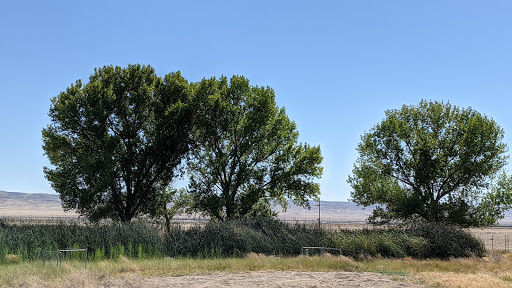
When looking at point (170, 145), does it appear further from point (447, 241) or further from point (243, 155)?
point (447, 241)

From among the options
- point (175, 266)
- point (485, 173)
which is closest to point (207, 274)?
point (175, 266)

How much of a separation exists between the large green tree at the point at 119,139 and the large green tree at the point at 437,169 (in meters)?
16.2

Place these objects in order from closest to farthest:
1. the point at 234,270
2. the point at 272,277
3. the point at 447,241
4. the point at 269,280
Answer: the point at 269,280 < the point at 272,277 < the point at 234,270 < the point at 447,241

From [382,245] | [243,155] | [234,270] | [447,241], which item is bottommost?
[234,270]

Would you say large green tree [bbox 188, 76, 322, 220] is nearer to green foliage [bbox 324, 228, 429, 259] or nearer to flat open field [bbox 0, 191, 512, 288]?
green foliage [bbox 324, 228, 429, 259]

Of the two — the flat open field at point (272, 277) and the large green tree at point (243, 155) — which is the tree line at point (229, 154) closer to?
the large green tree at point (243, 155)

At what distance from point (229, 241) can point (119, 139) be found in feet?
46.3

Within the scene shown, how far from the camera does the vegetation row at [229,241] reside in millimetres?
28359

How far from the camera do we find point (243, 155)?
137 feet

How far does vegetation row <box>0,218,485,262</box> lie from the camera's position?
2836cm

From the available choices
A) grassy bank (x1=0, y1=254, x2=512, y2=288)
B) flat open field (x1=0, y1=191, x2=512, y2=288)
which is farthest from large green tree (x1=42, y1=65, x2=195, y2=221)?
flat open field (x1=0, y1=191, x2=512, y2=288)

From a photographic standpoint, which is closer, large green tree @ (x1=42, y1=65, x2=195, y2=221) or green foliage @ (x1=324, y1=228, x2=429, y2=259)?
green foliage @ (x1=324, y1=228, x2=429, y2=259)

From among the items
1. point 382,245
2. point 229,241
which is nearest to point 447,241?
point 382,245

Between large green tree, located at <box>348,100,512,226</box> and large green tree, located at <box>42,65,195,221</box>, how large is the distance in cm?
1621
